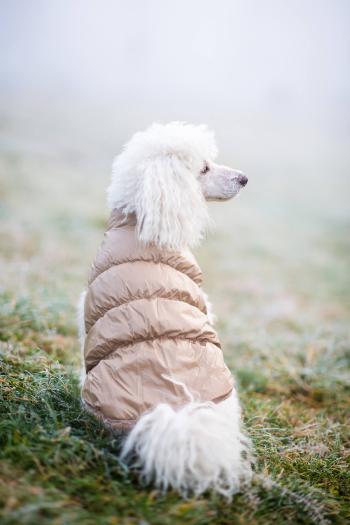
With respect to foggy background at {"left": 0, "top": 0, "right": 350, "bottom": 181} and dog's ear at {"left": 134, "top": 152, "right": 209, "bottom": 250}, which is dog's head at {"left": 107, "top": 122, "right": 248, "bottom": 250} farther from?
foggy background at {"left": 0, "top": 0, "right": 350, "bottom": 181}

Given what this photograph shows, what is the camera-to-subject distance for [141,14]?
Answer: 2721 inches

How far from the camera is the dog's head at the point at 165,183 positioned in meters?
2.70

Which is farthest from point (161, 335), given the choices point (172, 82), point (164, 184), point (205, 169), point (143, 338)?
point (172, 82)

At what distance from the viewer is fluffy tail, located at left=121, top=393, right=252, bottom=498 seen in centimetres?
208

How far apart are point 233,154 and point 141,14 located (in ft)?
187

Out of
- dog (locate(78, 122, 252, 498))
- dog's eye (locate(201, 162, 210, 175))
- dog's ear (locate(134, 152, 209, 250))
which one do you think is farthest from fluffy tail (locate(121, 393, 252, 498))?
dog's eye (locate(201, 162, 210, 175))

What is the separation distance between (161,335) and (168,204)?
0.91 m

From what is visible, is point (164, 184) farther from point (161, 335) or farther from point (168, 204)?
point (161, 335)

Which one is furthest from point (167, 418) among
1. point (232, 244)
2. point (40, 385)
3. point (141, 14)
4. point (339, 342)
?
point (141, 14)

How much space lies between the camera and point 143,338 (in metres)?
2.45

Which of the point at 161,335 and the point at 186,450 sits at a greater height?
the point at 161,335

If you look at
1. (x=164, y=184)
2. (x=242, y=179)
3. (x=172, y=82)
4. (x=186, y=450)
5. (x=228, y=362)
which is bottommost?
(x=186, y=450)

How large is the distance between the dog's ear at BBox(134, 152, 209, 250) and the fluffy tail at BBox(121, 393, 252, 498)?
1.12m

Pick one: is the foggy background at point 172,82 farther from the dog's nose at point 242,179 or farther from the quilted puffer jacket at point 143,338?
the quilted puffer jacket at point 143,338
